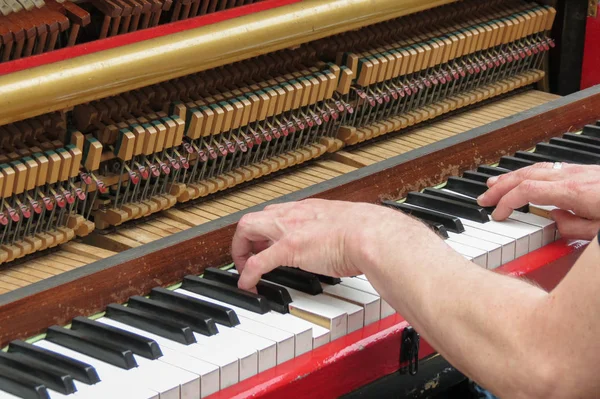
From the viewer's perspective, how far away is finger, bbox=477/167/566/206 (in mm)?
2881

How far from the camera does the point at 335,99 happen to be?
140 inches

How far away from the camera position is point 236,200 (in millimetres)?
3268

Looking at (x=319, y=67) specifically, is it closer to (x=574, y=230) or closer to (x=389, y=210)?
(x=574, y=230)

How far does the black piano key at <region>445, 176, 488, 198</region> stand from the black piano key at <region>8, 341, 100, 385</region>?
1.30m

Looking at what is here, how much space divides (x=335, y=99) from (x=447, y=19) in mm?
643

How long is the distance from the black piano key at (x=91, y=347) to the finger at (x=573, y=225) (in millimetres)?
1229

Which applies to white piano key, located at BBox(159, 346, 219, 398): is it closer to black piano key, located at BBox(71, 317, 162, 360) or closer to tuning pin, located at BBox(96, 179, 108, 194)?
black piano key, located at BBox(71, 317, 162, 360)

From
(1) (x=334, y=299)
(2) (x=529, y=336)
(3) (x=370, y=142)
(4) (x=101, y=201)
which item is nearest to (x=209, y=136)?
(4) (x=101, y=201)

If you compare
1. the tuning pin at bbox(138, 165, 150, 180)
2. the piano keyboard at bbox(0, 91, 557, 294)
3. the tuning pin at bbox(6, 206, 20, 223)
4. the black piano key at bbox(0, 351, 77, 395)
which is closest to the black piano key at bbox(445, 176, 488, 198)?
the piano keyboard at bbox(0, 91, 557, 294)

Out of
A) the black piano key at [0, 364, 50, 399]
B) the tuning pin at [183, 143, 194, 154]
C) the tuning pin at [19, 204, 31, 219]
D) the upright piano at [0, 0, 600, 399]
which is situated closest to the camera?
the black piano key at [0, 364, 50, 399]

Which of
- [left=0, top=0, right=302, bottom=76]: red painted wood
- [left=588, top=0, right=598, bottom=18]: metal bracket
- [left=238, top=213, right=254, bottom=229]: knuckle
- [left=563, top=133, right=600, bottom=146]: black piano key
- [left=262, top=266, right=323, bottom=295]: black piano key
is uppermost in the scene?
[left=0, top=0, right=302, bottom=76]: red painted wood

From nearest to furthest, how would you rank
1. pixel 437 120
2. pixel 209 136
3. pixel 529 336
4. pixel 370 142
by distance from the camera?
1. pixel 529 336
2. pixel 209 136
3. pixel 370 142
4. pixel 437 120

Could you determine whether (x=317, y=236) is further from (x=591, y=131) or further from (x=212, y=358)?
(x=591, y=131)

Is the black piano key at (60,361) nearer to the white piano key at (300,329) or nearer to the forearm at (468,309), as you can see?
the white piano key at (300,329)
